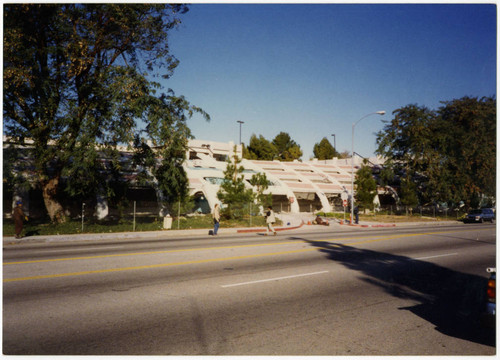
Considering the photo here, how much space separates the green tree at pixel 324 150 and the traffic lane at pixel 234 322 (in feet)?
274

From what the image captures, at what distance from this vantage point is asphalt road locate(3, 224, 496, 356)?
490 cm

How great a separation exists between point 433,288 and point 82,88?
65.3ft

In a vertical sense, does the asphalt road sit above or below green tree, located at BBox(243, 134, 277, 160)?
below

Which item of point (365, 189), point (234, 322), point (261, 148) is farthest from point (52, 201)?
point (261, 148)

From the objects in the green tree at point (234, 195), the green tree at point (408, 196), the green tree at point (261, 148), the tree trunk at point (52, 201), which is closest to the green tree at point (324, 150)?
the green tree at point (261, 148)

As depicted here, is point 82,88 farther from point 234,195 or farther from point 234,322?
point 234,322

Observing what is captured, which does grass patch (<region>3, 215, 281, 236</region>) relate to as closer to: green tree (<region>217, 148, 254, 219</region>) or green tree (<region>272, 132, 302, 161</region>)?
green tree (<region>217, 148, 254, 219</region>)

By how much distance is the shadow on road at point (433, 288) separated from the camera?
5.78 meters

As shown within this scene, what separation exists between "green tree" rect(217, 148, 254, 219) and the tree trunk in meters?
10.7

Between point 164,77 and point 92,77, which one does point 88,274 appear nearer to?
point 92,77

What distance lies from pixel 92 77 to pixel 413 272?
A: 19.4 meters

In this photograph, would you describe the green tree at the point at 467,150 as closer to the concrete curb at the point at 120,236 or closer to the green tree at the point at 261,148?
the concrete curb at the point at 120,236

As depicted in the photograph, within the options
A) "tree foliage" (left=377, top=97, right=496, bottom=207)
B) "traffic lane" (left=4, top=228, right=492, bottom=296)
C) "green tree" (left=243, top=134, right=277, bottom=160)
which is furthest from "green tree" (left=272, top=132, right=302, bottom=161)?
"traffic lane" (left=4, top=228, right=492, bottom=296)

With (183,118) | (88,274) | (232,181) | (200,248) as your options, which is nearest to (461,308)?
(88,274)
